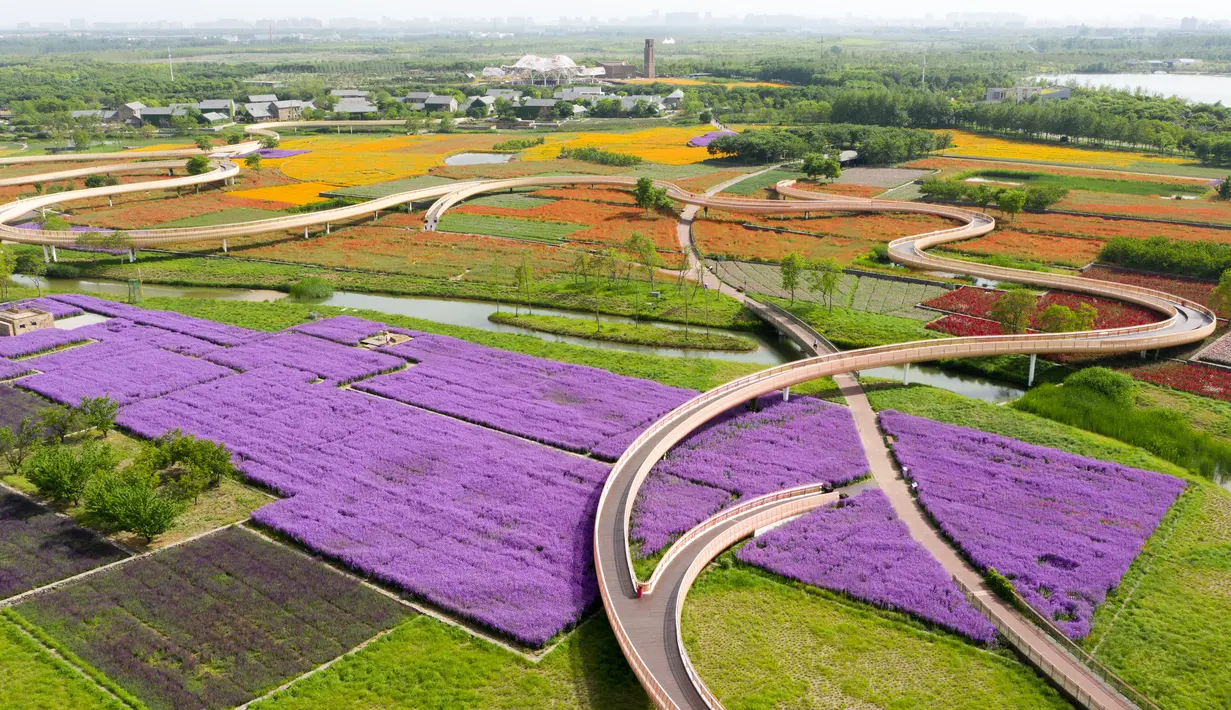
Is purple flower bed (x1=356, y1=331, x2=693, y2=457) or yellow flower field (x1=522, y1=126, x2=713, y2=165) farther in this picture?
yellow flower field (x1=522, y1=126, x2=713, y2=165)

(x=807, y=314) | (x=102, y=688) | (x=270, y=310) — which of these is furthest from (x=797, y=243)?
(x=102, y=688)

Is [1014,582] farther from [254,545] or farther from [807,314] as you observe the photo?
[807,314]

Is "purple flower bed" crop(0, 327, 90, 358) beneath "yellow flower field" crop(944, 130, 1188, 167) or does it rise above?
beneath

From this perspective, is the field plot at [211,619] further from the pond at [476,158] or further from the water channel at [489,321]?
the pond at [476,158]

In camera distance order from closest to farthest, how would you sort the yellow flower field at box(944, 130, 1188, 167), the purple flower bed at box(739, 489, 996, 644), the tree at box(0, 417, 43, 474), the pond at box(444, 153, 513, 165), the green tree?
1. the purple flower bed at box(739, 489, 996, 644)
2. the tree at box(0, 417, 43, 474)
3. the green tree
4. the yellow flower field at box(944, 130, 1188, 167)
5. the pond at box(444, 153, 513, 165)

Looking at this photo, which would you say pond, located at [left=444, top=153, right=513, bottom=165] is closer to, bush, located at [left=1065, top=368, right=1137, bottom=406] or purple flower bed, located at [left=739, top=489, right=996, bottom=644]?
bush, located at [left=1065, top=368, right=1137, bottom=406]

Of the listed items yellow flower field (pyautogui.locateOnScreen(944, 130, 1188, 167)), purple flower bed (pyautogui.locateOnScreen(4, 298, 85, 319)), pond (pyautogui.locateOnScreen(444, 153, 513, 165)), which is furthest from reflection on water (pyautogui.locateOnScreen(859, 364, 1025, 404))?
yellow flower field (pyautogui.locateOnScreen(944, 130, 1188, 167))
